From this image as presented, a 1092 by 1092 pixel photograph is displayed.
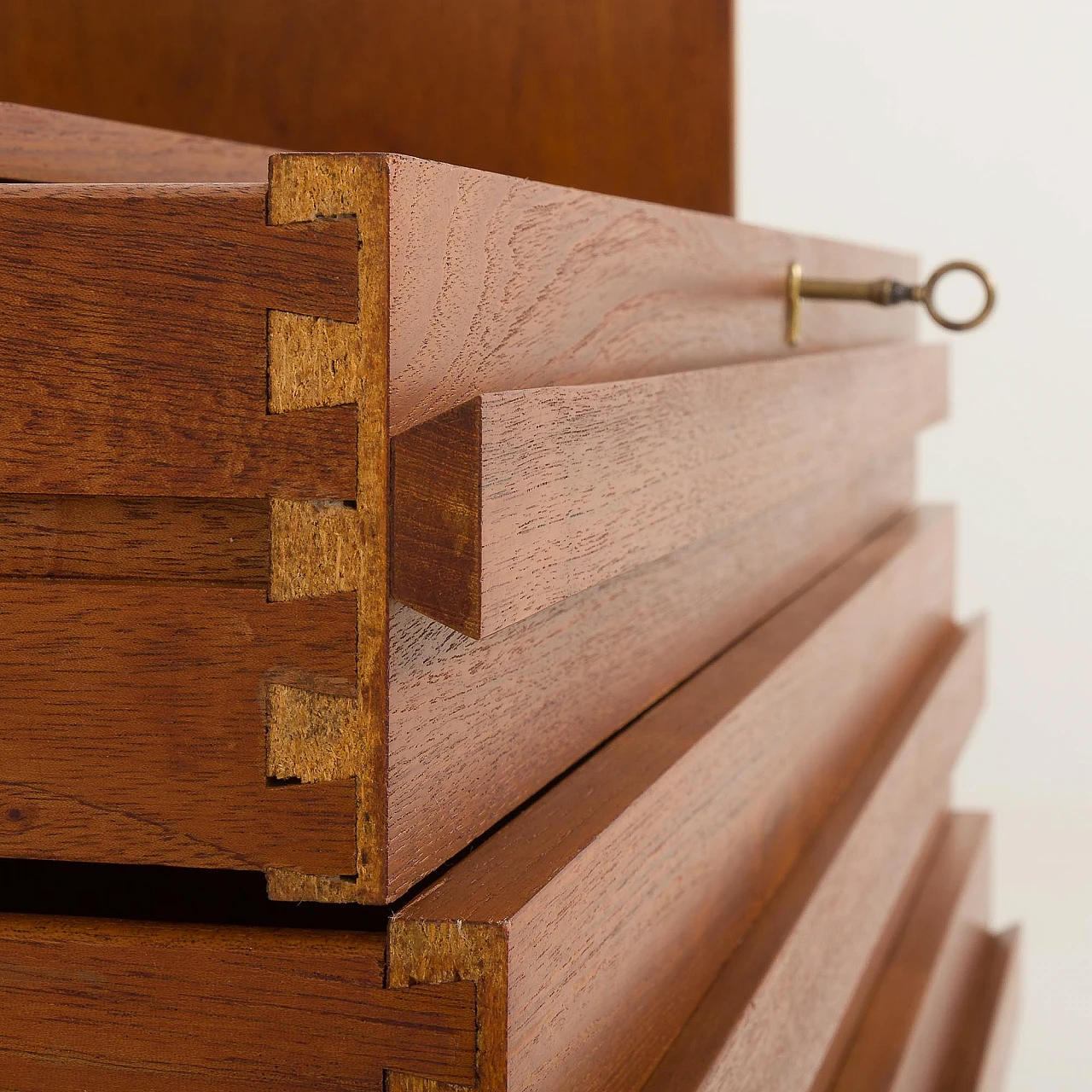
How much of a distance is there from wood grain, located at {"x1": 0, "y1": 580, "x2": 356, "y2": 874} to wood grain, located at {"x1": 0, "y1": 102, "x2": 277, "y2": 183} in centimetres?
25

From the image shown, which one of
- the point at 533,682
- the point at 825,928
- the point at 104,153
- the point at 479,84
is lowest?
the point at 825,928

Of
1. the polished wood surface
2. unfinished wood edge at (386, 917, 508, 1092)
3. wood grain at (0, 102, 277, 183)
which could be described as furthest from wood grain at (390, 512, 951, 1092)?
the polished wood surface

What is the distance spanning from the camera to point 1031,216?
11.2 ft

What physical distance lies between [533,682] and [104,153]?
39 cm

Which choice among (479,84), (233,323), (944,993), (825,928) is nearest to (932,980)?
(944,993)

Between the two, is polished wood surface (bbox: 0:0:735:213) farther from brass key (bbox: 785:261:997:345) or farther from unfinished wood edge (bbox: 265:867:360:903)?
unfinished wood edge (bbox: 265:867:360:903)

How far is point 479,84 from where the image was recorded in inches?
62.5

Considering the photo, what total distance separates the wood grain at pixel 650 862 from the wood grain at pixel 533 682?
15mm

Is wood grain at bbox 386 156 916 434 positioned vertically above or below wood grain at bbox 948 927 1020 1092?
above

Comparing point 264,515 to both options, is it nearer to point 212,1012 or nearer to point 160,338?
point 160,338

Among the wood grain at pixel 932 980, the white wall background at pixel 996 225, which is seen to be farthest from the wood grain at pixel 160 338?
the white wall background at pixel 996 225

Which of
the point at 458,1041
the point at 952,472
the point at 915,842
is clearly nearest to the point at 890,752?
the point at 915,842

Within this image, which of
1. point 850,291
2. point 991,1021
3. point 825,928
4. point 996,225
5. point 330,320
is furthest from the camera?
point 996,225

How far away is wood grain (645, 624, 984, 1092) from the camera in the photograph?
0.91 meters
